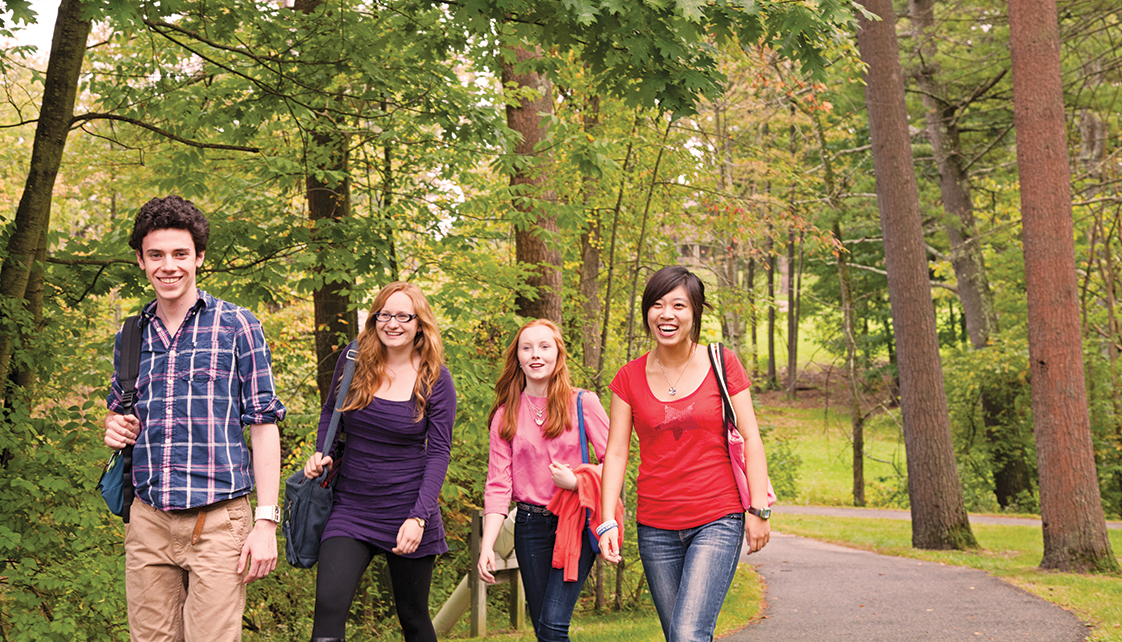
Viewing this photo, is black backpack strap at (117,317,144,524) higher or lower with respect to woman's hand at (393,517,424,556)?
higher

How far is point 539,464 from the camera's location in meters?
4.12

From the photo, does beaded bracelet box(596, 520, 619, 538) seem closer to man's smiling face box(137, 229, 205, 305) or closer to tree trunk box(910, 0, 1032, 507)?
man's smiling face box(137, 229, 205, 305)

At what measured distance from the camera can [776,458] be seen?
24.6 m

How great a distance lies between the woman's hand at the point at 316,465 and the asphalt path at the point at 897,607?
497 centimetres

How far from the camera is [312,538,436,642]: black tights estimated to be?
359 centimetres

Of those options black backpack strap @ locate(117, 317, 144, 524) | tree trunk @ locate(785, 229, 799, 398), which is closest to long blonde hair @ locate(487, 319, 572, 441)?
black backpack strap @ locate(117, 317, 144, 524)

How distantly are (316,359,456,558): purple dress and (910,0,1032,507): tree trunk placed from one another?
19413mm

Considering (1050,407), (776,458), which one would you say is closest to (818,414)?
(776,458)

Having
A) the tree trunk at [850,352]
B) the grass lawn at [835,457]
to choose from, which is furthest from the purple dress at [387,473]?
the grass lawn at [835,457]

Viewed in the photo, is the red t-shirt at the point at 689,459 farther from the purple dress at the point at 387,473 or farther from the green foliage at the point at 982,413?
the green foliage at the point at 982,413

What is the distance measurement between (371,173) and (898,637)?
638 cm

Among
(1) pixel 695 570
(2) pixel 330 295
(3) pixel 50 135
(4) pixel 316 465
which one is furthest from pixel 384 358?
(2) pixel 330 295

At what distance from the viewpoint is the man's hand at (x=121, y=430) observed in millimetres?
2918

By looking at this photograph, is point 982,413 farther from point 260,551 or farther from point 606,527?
point 260,551
